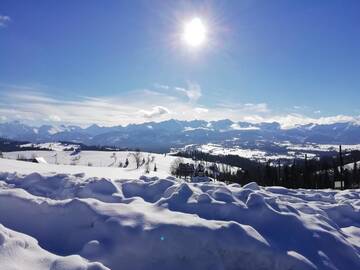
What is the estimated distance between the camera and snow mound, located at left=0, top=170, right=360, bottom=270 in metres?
7.61

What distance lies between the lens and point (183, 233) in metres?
7.97

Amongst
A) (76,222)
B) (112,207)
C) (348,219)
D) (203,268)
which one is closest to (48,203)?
(76,222)

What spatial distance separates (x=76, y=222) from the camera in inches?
332

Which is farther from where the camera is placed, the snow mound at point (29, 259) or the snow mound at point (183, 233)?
the snow mound at point (183, 233)

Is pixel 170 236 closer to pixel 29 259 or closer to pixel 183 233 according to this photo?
pixel 183 233

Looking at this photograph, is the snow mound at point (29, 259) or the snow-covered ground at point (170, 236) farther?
the snow-covered ground at point (170, 236)

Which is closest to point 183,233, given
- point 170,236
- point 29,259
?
point 170,236

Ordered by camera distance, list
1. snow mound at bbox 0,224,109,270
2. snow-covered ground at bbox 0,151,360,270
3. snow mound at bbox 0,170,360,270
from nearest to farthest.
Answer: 1. snow mound at bbox 0,224,109,270
2. snow-covered ground at bbox 0,151,360,270
3. snow mound at bbox 0,170,360,270

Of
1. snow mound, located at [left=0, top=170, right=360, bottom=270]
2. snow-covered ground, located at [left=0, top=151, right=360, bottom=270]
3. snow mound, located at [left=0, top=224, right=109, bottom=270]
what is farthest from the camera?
snow mound, located at [left=0, top=170, right=360, bottom=270]

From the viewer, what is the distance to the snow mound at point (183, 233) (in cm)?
761

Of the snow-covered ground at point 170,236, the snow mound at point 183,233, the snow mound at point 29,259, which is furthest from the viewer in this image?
the snow mound at point 183,233

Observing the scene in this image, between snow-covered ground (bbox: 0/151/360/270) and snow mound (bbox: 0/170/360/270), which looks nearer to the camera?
snow-covered ground (bbox: 0/151/360/270)

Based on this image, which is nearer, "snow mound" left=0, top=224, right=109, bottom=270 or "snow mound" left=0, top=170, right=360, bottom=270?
"snow mound" left=0, top=224, right=109, bottom=270

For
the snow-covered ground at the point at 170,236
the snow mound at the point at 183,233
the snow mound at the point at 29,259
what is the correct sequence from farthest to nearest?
the snow mound at the point at 183,233, the snow-covered ground at the point at 170,236, the snow mound at the point at 29,259
